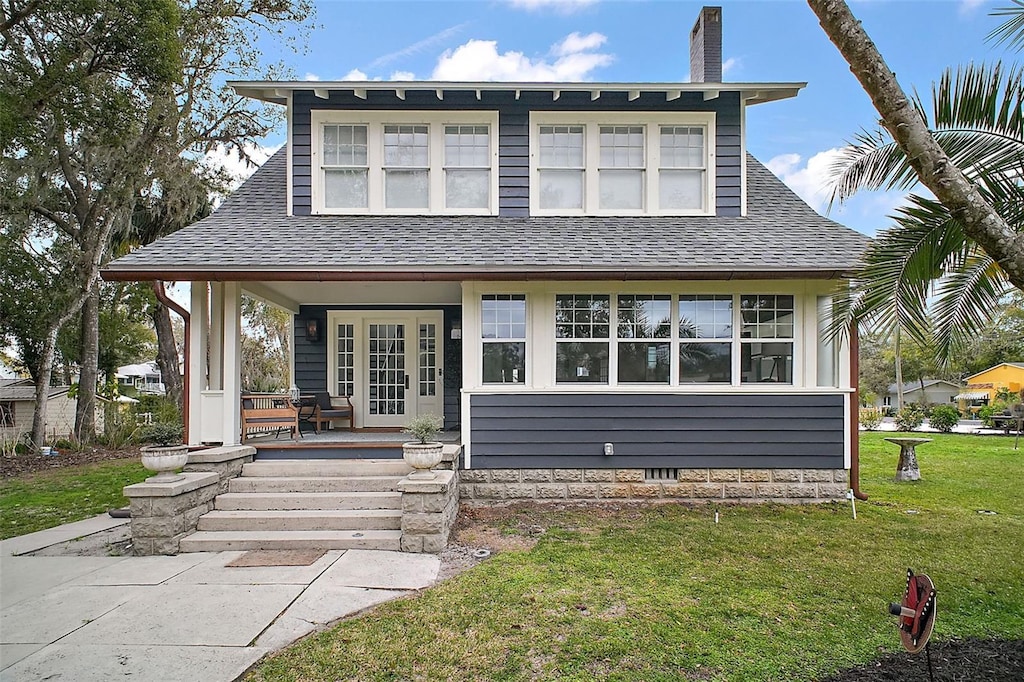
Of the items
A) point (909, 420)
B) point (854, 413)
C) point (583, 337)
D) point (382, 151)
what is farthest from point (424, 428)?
point (909, 420)

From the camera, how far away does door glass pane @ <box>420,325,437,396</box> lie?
380 inches

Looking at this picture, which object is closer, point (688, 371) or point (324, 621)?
point (324, 621)

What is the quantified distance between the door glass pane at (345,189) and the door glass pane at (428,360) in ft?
7.54

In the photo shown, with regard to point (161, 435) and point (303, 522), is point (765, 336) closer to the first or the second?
point (303, 522)

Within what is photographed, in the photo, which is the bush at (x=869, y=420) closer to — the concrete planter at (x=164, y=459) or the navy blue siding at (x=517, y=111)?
the navy blue siding at (x=517, y=111)

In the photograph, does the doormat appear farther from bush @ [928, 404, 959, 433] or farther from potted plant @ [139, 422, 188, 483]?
bush @ [928, 404, 959, 433]

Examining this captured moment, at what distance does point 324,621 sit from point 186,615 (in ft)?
3.28

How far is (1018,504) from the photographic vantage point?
754 cm

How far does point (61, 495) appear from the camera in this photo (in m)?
8.48

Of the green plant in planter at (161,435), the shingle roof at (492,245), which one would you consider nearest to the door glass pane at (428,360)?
the shingle roof at (492,245)

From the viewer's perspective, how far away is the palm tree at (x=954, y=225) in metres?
3.34

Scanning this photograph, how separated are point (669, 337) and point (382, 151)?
482 cm

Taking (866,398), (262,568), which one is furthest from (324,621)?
(866,398)

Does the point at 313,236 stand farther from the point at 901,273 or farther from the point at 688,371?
the point at 901,273
